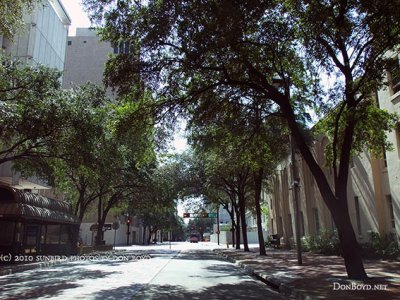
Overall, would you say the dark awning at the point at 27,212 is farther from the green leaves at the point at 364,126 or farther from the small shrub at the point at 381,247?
the small shrub at the point at 381,247

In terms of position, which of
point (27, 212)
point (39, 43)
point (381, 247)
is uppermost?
point (39, 43)

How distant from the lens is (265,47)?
46.2ft

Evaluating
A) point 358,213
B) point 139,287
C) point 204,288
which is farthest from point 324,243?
point 139,287

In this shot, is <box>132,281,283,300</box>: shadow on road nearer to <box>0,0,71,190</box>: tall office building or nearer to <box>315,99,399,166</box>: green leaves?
<box>315,99,399,166</box>: green leaves

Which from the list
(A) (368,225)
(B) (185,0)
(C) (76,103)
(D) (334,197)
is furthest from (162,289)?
(A) (368,225)

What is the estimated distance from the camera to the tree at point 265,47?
1175cm

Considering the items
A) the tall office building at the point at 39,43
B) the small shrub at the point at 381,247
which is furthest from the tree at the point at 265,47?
the tall office building at the point at 39,43

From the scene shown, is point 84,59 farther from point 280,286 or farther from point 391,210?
point 280,286

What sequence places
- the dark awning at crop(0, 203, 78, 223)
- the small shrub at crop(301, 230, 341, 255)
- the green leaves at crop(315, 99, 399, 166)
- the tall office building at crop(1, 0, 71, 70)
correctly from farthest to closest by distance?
the tall office building at crop(1, 0, 71, 70) → the small shrub at crop(301, 230, 341, 255) → the dark awning at crop(0, 203, 78, 223) → the green leaves at crop(315, 99, 399, 166)

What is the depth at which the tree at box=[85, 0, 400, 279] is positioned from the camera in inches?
463

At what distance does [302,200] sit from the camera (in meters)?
33.6

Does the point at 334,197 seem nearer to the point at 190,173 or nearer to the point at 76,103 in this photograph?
the point at 76,103

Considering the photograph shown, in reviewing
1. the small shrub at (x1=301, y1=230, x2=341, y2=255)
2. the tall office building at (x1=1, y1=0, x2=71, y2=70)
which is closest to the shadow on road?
the small shrub at (x1=301, y1=230, x2=341, y2=255)

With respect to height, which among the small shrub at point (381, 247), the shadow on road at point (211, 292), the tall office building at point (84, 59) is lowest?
the shadow on road at point (211, 292)
